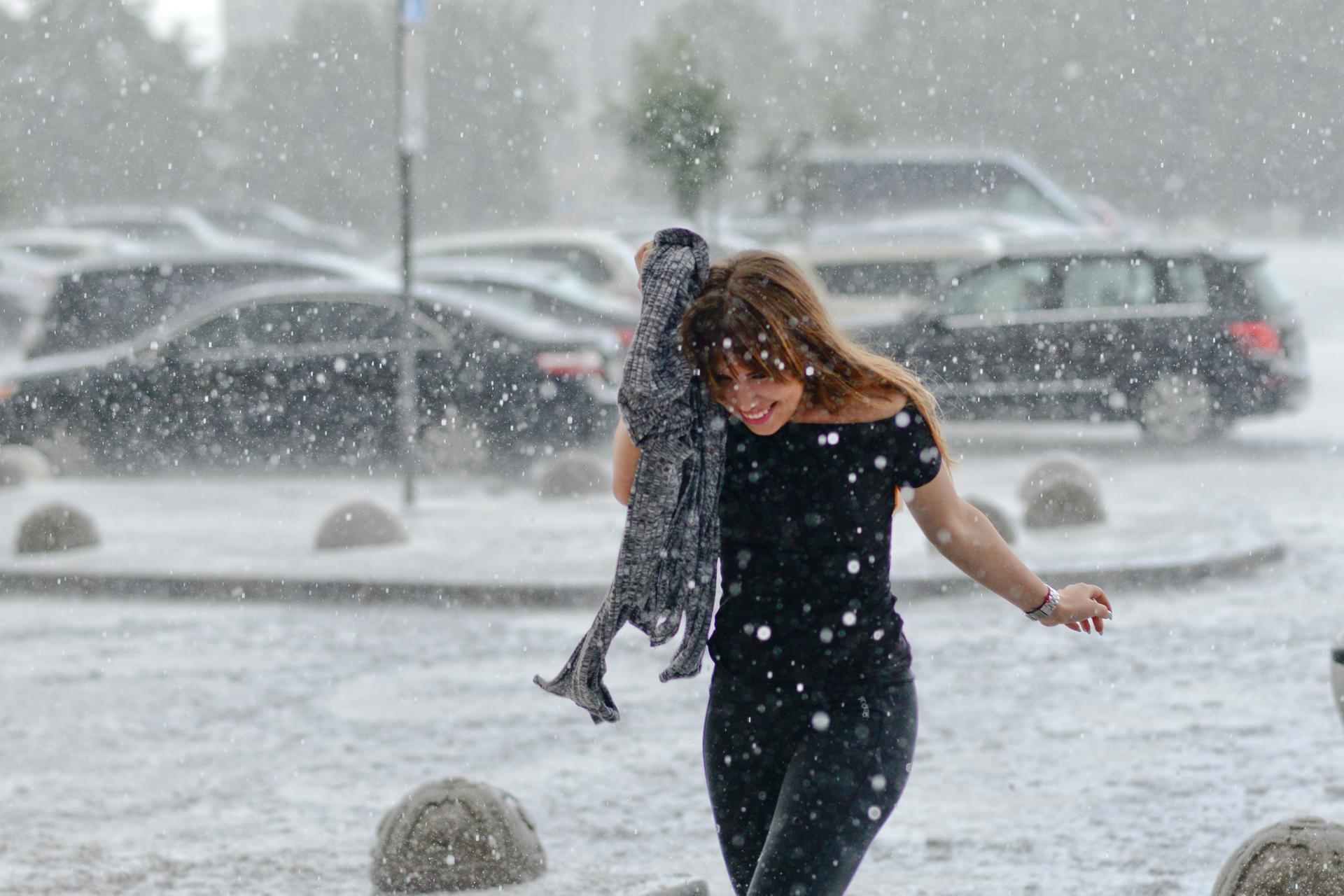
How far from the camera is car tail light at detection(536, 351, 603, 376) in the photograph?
12492 millimetres

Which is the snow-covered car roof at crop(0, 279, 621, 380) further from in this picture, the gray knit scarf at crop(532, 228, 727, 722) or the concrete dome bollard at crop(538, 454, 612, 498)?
the gray knit scarf at crop(532, 228, 727, 722)

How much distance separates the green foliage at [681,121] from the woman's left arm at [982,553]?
56.3 ft

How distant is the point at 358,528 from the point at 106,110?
4143cm

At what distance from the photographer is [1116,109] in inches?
1842

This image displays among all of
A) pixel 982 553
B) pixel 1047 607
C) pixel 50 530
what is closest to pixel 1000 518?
pixel 50 530

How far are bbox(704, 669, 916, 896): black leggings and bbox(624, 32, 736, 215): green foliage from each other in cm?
1731

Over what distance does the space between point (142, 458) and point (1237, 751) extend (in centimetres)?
1019

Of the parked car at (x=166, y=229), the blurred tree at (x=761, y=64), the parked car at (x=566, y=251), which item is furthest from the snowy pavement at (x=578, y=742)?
the blurred tree at (x=761, y=64)

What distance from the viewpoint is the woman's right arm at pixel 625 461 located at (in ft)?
9.27

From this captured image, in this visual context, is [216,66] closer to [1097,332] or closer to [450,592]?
[1097,332]

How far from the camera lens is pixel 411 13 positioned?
10.4 m

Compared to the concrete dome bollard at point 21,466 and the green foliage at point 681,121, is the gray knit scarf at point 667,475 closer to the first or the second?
the concrete dome bollard at point 21,466

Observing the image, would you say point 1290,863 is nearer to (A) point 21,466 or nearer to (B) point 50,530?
(B) point 50,530

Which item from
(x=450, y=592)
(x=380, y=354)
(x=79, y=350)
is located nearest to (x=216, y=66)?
(x=79, y=350)
